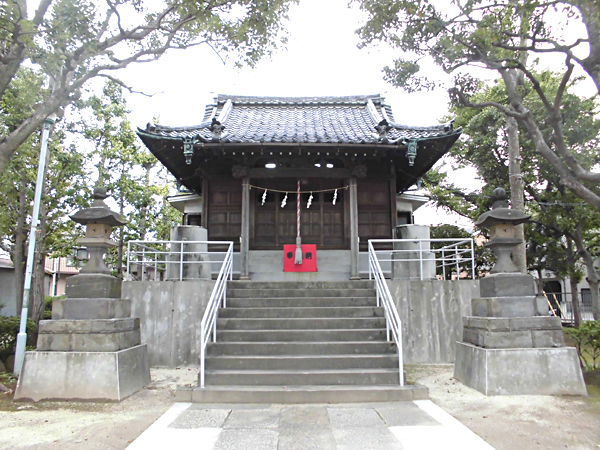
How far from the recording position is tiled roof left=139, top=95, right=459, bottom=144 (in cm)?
1021

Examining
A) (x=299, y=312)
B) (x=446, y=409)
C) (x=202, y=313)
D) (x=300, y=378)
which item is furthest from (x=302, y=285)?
(x=446, y=409)

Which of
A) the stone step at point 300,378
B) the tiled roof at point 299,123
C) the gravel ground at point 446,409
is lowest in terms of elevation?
the gravel ground at point 446,409

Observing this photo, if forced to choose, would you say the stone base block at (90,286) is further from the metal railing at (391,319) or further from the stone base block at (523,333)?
the stone base block at (523,333)

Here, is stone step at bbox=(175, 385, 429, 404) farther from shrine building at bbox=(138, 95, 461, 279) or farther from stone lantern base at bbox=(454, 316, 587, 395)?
shrine building at bbox=(138, 95, 461, 279)

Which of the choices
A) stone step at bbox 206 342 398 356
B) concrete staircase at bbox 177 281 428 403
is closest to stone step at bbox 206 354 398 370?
concrete staircase at bbox 177 281 428 403

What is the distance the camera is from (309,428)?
4.73 metres

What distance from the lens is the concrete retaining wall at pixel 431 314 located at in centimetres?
873

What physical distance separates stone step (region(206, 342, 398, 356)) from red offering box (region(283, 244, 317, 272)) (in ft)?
13.2

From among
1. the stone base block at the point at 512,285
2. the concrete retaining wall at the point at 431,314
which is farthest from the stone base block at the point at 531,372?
the concrete retaining wall at the point at 431,314

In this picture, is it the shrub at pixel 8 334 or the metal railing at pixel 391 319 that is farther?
the shrub at pixel 8 334

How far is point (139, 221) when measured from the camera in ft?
60.7

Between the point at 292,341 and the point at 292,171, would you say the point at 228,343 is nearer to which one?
the point at 292,341

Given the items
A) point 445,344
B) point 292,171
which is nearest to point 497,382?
point 445,344

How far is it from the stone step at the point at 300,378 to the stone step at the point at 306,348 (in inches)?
25.1
